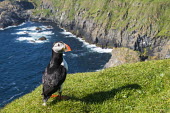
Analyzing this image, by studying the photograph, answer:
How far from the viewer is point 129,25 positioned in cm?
15325

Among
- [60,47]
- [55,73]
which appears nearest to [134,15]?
[60,47]

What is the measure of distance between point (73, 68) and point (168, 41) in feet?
213

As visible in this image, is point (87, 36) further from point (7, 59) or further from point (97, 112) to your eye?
point (97, 112)

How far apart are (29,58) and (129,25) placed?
7868 cm

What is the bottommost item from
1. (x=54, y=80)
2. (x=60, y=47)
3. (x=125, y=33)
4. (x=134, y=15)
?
(x=125, y=33)

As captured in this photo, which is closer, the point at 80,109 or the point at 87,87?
the point at 80,109

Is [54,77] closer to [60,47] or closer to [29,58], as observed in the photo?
[60,47]

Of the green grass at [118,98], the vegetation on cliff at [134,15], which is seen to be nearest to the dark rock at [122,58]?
the vegetation on cliff at [134,15]

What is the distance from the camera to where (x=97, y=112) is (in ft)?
39.4

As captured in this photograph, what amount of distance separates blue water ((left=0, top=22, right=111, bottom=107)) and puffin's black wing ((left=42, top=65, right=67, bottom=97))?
65.7 meters

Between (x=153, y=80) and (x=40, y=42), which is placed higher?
(x=153, y=80)

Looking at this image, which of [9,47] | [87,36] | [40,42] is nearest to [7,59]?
[9,47]

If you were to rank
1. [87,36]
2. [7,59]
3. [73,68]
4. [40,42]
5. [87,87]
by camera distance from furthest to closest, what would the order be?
[87,36] → [40,42] → [7,59] → [73,68] → [87,87]

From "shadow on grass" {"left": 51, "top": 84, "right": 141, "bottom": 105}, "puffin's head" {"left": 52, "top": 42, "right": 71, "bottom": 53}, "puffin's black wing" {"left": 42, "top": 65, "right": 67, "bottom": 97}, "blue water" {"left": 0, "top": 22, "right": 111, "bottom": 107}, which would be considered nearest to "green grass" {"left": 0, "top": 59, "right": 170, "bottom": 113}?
"shadow on grass" {"left": 51, "top": 84, "right": 141, "bottom": 105}
